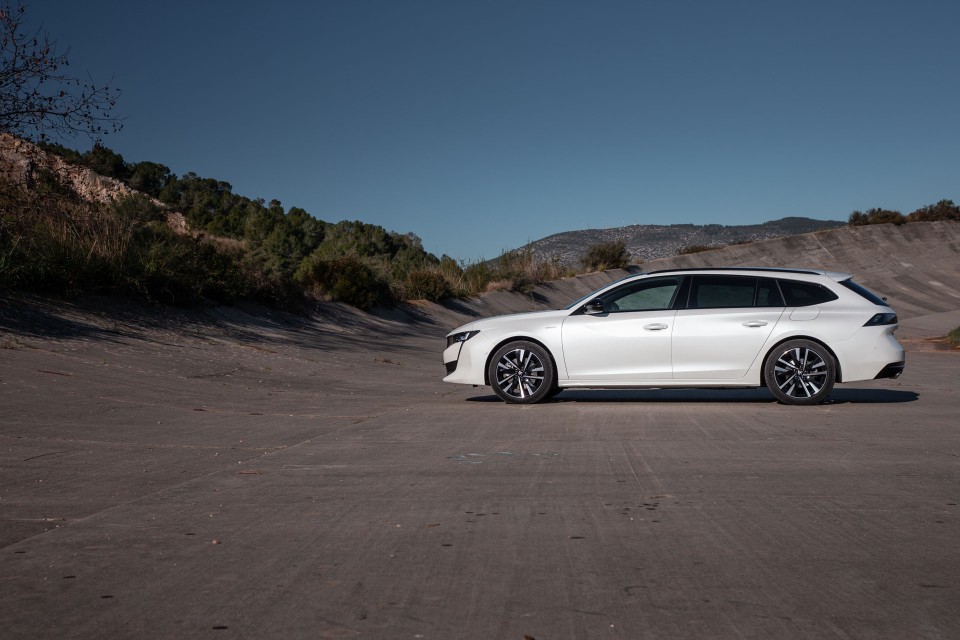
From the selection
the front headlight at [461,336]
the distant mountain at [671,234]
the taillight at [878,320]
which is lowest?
the front headlight at [461,336]

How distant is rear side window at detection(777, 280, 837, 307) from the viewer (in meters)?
12.1

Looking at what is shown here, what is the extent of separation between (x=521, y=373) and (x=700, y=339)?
221cm

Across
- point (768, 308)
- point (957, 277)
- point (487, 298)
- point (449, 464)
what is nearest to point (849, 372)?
point (768, 308)

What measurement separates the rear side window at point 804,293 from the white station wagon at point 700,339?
0.01m

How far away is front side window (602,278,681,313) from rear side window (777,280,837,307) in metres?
1.31

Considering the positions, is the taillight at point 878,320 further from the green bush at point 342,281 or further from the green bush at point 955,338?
the green bush at point 342,281

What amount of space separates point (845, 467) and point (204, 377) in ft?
29.6

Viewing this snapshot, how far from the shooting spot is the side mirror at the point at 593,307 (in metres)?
12.3

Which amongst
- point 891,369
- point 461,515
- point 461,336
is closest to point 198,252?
point 461,336

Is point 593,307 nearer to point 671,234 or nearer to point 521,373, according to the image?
point 521,373

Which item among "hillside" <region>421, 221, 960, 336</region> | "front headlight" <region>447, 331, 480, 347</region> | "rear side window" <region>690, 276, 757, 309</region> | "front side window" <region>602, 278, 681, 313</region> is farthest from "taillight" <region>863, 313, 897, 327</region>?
"hillside" <region>421, 221, 960, 336</region>

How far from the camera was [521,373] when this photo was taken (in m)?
12.4

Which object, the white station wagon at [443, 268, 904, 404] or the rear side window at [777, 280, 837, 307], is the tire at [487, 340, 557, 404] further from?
the rear side window at [777, 280, 837, 307]

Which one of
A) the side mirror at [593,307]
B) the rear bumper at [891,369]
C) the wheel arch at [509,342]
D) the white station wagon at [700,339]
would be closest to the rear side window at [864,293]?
the white station wagon at [700,339]
